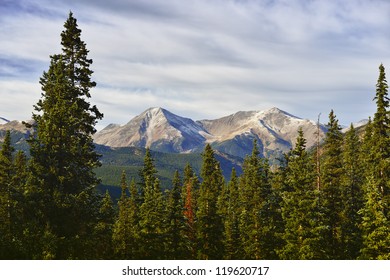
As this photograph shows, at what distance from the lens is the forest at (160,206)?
77.4ft

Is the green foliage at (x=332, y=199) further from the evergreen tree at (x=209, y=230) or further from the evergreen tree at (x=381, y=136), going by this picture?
the evergreen tree at (x=209, y=230)

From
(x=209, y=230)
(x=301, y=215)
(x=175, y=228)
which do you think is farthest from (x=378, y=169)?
(x=175, y=228)

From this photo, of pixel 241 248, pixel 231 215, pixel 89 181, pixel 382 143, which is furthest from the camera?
pixel 231 215

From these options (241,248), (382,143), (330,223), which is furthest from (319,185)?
(241,248)

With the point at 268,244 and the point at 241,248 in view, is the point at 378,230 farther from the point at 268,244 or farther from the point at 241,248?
the point at 241,248

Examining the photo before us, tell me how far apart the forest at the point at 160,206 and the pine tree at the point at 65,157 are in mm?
70

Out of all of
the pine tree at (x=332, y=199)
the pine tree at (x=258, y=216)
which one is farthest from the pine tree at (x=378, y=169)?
the pine tree at (x=258, y=216)

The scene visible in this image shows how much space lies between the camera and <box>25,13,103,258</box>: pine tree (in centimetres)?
2359

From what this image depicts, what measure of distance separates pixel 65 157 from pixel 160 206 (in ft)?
51.0

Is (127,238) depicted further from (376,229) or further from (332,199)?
(376,229)

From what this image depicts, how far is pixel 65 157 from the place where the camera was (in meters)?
25.3

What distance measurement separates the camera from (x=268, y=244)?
137 ft

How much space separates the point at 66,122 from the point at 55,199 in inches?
198

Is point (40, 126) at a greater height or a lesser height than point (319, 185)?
greater
